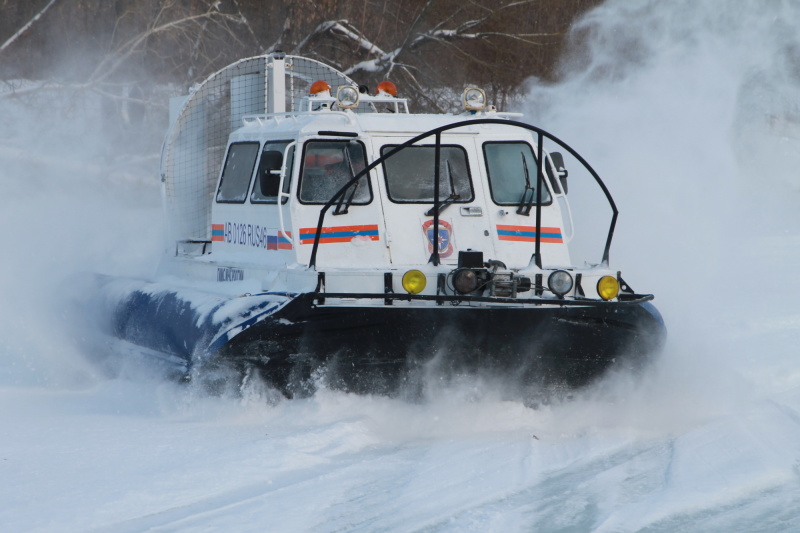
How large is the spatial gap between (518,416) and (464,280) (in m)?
1.00

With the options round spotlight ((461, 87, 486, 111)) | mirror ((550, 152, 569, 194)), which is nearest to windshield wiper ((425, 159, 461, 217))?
round spotlight ((461, 87, 486, 111))

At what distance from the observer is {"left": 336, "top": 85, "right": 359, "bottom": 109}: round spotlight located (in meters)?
7.72

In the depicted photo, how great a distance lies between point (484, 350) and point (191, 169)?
3901 mm

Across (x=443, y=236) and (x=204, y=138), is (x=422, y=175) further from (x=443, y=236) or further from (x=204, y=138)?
(x=204, y=138)

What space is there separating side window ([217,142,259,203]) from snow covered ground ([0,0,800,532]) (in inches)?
59.4

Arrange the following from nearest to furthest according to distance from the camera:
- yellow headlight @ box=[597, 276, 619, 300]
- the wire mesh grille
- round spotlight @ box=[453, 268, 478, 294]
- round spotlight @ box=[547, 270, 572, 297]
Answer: round spotlight @ box=[453, 268, 478, 294] → round spotlight @ box=[547, 270, 572, 297] → yellow headlight @ box=[597, 276, 619, 300] → the wire mesh grille

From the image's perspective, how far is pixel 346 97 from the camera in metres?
7.75

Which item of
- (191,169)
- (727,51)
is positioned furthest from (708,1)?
(191,169)

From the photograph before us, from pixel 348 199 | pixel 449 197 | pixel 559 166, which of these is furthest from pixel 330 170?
pixel 559 166

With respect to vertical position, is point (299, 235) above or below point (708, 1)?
below

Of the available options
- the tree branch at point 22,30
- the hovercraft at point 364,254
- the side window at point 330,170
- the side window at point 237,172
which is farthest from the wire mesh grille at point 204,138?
the tree branch at point 22,30

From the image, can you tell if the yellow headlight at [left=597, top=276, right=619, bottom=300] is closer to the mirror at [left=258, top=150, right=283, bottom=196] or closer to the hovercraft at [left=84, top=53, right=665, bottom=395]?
the hovercraft at [left=84, top=53, right=665, bottom=395]

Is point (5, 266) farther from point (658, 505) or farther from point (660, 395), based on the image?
point (658, 505)

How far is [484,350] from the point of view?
666 centimetres
